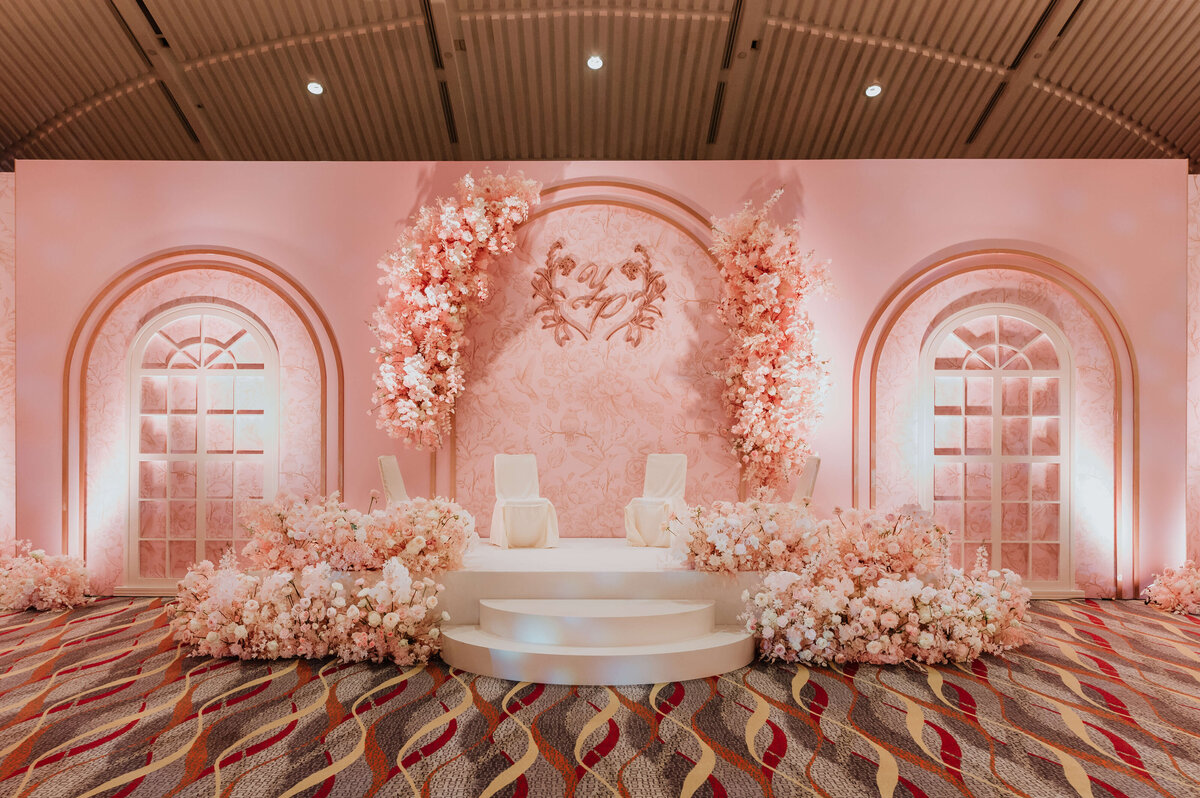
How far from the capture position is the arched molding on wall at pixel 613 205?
525 cm

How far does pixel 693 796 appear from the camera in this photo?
2.30 meters

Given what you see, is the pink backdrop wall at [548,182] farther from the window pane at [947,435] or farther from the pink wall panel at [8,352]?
the window pane at [947,435]

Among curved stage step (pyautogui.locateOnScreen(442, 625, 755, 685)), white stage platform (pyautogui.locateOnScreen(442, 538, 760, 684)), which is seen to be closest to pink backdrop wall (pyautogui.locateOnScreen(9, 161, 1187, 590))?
white stage platform (pyautogui.locateOnScreen(442, 538, 760, 684))

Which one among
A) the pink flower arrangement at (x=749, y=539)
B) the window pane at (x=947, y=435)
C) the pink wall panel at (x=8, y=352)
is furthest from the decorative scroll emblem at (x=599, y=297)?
the pink wall panel at (x=8, y=352)

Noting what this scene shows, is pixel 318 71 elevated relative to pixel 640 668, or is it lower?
elevated

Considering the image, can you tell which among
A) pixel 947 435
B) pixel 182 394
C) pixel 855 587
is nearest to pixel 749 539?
pixel 855 587

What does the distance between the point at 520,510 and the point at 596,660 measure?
1636mm

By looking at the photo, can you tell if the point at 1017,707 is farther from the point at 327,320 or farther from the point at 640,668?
the point at 327,320

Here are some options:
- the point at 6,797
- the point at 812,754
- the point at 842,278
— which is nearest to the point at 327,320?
the point at 6,797

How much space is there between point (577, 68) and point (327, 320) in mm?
3139

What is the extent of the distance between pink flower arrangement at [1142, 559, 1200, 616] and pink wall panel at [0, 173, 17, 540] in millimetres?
9128

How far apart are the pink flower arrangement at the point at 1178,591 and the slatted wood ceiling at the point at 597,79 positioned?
4071mm

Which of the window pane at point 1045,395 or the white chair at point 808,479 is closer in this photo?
the white chair at point 808,479

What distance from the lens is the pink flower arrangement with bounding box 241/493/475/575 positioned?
384 centimetres
